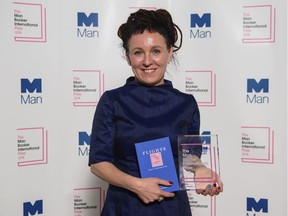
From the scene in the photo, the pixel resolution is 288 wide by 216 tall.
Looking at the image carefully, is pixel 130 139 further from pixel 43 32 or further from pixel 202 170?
pixel 43 32

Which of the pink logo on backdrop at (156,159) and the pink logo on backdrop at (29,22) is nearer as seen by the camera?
the pink logo on backdrop at (156,159)

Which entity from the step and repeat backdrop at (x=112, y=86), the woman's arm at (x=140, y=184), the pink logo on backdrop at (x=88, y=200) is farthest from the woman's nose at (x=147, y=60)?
the pink logo on backdrop at (x=88, y=200)

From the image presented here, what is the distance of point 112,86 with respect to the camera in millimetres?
2379

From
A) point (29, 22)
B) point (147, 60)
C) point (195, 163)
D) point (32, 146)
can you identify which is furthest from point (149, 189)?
point (29, 22)

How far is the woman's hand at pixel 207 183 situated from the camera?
144 centimetres

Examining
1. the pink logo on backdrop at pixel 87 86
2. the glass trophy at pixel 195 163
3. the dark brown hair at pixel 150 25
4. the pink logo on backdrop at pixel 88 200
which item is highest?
the dark brown hair at pixel 150 25

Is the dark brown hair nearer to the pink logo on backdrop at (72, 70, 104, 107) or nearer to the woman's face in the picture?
the woman's face

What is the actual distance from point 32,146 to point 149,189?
1031 mm

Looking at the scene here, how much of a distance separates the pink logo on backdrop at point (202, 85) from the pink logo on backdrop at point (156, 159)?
3.35ft

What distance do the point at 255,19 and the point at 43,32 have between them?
1.08 m

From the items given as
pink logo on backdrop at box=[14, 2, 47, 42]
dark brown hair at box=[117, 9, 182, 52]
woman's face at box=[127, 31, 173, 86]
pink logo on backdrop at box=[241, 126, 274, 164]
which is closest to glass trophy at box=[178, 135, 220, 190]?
woman's face at box=[127, 31, 173, 86]

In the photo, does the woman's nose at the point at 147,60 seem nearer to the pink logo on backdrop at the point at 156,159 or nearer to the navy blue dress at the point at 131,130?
the navy blue dress at the point at 131,130

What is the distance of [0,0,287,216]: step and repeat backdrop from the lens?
7.27ft

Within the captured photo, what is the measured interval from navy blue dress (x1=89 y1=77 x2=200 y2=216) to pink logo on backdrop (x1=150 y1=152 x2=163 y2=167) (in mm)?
65
